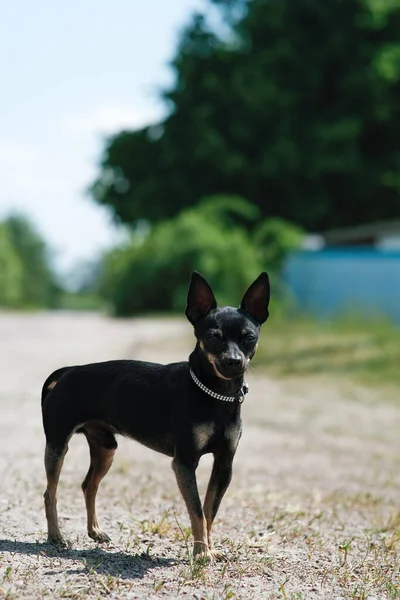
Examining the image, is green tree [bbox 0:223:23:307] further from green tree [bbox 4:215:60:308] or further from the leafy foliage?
the leafy foliage

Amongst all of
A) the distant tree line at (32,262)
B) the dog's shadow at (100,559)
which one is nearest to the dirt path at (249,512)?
the dog's shadow at (100,559)

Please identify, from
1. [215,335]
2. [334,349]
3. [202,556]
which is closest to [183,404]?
[215,335]

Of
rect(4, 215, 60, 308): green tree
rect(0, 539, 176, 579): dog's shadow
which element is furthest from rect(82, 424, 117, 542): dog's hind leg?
rect(4, 215, 60, 308): green tree

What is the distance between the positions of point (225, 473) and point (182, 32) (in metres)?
38.2

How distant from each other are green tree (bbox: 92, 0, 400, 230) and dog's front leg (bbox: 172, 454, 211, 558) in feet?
110

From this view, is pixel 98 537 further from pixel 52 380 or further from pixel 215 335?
pixel 215 335

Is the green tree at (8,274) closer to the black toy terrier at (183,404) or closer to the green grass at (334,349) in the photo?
the green grass at (334,349)

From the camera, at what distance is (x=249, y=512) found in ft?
22.0

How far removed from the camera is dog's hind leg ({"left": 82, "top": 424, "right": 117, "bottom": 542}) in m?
5.28

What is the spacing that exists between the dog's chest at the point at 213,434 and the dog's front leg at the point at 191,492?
98 millimetres

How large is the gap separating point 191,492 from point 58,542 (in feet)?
3.02

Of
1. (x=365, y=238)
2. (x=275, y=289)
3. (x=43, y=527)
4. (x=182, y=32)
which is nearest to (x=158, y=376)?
(x=43, y=527)

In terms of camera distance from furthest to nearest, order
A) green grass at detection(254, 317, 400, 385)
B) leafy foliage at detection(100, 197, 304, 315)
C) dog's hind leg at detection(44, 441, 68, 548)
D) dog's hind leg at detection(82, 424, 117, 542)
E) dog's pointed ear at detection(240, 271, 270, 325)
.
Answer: leafy foliage at detection(100, 197, 304, 315) → green grass at detection(254, 317, 400, 385) → dog's hind leg at detection(82, 424, 117, 542) → dog's hind leg at detection(44, 441, 68, 548) → dog's pointed ear at detection(240, 271, 270, 325)

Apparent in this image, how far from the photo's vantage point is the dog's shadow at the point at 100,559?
15.5 ft
